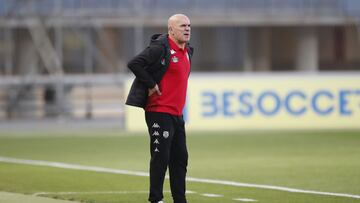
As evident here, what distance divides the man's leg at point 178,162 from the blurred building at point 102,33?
2292 cm

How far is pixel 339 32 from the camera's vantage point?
42156 millimetres

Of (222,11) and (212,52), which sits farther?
(212,52)

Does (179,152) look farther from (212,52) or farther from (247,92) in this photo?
(212,52)

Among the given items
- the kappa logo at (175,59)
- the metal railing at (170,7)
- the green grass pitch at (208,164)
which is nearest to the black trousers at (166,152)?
the kappa logo at (175,59)

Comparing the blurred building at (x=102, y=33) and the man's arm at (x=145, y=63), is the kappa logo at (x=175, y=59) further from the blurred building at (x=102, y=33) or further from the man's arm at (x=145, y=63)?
the blurred building at (x=102, y=33)

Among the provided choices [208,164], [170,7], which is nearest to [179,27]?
[208,164]

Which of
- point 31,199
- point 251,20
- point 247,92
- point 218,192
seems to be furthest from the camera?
point 251,20

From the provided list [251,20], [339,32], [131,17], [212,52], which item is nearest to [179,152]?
[131,17]

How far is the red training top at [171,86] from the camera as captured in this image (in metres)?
10.6

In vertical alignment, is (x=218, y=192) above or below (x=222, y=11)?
below

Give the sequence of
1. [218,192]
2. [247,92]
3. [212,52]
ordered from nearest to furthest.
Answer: [218,192] → [247,92] → [212,52]

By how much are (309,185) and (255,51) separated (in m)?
26.7

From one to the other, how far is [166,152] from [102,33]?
25.0 meters

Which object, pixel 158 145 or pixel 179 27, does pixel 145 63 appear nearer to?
pixel 179 27
